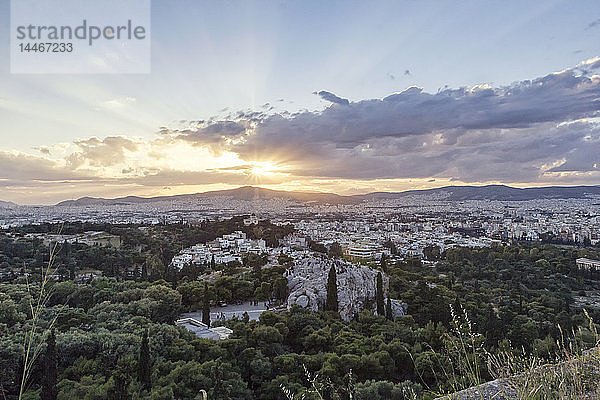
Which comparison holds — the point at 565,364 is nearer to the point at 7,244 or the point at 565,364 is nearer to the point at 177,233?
the point at 7,244

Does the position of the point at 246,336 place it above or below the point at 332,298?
above

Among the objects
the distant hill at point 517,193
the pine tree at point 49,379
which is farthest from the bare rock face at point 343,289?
the distant hill at point 517,193

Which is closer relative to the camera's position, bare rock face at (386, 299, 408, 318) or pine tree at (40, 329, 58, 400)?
pine tree at (40, 329, 58, 400)

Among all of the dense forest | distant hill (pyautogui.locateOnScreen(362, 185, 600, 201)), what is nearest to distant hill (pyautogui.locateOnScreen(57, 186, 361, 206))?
distant hill (pyautogui.locateOnScreen(362, 185, 600, 201))

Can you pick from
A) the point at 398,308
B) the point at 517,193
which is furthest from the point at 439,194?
the point at 398,308

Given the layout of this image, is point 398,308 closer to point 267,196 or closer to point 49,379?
point 49,379

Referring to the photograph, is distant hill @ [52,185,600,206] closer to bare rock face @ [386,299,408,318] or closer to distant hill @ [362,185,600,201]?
distant hill @ [362,185,600,201]

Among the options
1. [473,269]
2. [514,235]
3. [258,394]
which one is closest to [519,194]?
[514,235]

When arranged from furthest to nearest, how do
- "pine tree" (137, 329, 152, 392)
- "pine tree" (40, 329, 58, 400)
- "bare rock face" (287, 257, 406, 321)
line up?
"bare rock face" (287, 257, 406, 321) → "pine tree" (137, 329, 152, 392) → "pine tree" (40, 329, 58, 400)
